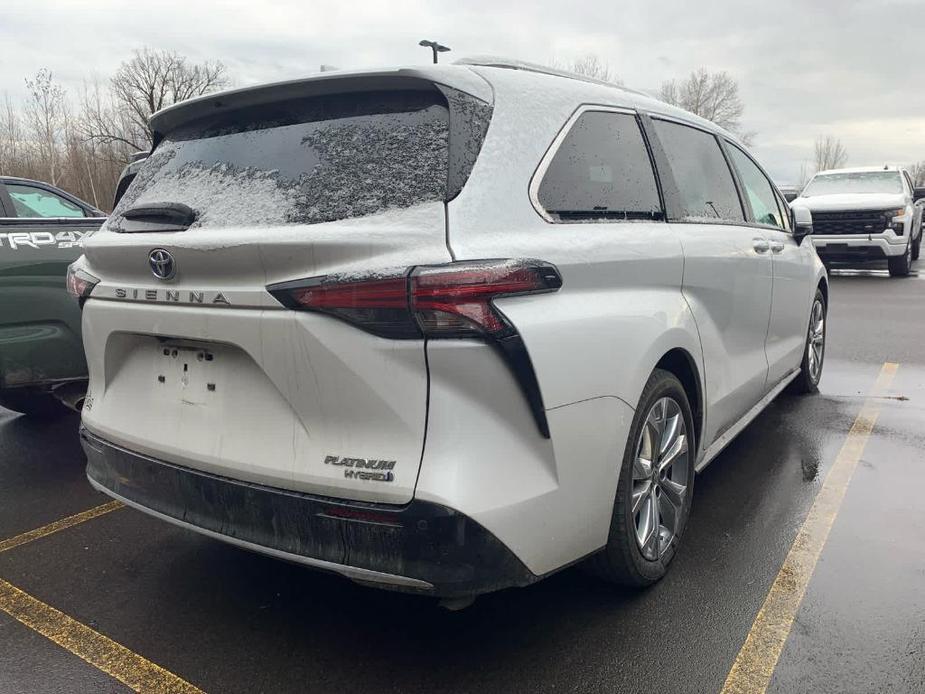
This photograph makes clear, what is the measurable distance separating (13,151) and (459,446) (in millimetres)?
44097

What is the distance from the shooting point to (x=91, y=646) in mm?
2527

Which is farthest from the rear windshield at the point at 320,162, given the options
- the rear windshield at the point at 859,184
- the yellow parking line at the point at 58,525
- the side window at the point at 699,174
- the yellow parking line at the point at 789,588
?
the rear windshield at the point at 859,184

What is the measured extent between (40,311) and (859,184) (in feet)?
47.9

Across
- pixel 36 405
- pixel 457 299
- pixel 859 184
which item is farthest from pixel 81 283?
pixel 859 184

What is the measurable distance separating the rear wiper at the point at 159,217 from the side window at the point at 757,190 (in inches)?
114

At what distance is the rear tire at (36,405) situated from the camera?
17.3 feet

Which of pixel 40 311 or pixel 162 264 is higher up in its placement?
pixel 162 264

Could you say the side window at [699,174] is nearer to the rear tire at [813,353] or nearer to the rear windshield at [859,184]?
the rear tire at [813,353]

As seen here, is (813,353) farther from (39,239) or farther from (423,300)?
(39,239)

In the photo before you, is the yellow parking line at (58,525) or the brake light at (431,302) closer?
the brake light at (431,302)

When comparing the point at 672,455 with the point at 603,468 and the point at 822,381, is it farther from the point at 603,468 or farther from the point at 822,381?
the point at 822,381

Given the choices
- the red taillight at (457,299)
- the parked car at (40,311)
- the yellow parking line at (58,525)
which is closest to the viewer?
the red taillight at (457,299)

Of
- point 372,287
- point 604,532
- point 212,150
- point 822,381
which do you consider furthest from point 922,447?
point 212,150

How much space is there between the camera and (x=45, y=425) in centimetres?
536
